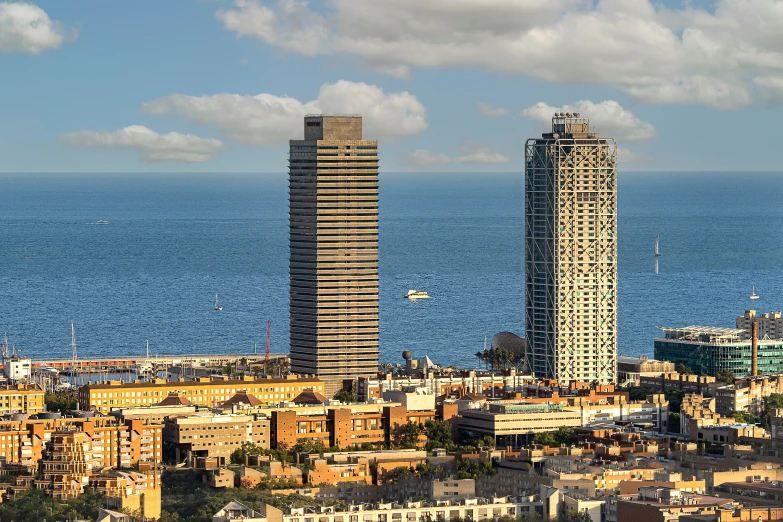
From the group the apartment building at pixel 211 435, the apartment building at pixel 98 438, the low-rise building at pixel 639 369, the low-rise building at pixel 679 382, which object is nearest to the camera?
the apartment building at pixel 98 438

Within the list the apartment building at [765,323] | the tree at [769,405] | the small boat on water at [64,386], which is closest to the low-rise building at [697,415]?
the tree at [769,405]

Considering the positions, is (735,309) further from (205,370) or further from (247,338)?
(205,370)

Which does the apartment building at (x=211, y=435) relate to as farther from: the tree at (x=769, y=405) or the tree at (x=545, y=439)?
the tree at (x=769, y=405)

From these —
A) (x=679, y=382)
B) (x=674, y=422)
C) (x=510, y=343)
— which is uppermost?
(x=510, y=343)

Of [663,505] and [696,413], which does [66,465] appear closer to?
[663,505]

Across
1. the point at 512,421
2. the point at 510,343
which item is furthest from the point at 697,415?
the point at 510,343

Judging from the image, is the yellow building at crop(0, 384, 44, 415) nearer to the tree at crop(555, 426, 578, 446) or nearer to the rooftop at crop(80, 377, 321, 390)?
the rooftop at crop(80, 377, 321, 390)

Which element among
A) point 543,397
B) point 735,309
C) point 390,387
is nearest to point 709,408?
point 543,397
